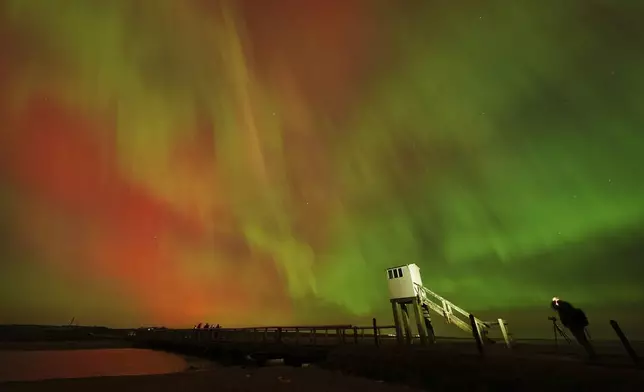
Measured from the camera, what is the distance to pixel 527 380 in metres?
12.1

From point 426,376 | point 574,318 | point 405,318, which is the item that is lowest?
point 426,376

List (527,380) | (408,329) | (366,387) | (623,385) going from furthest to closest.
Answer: (408,329)
(366,387)
(527,380)
(623,385)

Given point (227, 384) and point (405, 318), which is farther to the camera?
point (405, 318)

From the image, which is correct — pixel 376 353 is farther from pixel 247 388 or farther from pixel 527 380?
pixel 527 380

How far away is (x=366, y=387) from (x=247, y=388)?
535cm

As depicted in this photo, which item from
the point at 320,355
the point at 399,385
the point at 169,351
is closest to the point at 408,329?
the point at 320,355

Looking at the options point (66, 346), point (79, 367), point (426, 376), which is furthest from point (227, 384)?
point (66, 346)

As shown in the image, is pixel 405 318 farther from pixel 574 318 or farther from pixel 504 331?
pixel 574 318

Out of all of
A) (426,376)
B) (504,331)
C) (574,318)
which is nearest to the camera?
(574,318)

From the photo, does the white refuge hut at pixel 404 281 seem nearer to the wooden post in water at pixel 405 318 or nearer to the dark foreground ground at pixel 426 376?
the wooden post in water at pixel 405 318

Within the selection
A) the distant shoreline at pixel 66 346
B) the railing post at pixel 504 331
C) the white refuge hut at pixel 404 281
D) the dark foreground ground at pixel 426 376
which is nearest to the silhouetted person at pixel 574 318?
the dark foreground ground at pixel 426 376

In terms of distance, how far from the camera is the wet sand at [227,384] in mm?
16609

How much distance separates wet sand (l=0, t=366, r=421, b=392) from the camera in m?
16.6

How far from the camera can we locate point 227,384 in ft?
59.3
